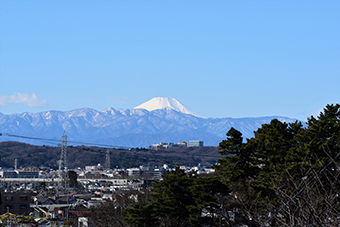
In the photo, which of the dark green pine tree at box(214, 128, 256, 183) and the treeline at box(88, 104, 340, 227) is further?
the dark green pine tree at box(214, 128, 256, 183)

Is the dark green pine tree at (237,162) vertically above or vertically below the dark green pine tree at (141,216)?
above

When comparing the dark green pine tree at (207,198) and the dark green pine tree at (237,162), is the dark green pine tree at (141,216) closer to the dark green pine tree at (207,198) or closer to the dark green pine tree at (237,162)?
the dark green pine tree at (207,198)

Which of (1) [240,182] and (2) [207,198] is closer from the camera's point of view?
(2) [207,198]

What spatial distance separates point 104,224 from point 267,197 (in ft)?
40.9

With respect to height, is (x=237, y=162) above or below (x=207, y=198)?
above

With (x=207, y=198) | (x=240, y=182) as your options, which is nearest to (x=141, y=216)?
(x=207, y=198)

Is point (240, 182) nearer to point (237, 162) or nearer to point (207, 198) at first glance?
point (237, 162)

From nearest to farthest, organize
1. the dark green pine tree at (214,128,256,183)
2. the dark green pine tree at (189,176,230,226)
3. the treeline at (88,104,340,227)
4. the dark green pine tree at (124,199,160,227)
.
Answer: the treeline at (88,104,340,227), the dark green pine tree at (124,199,160,227), the dark green pine tree at (189,176,230,226), the dark green pine tree at (214,128,256,183)

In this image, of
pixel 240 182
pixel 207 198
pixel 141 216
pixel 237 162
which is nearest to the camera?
pixel 141 216

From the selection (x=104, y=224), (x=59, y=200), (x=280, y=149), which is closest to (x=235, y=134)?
(x=280, y=149)

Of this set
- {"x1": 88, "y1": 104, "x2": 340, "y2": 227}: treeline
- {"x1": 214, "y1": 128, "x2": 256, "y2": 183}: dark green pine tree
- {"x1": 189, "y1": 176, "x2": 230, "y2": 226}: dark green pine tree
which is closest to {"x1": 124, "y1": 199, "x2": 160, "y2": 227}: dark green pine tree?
{"x1": 88, "y1": 104, "x2": 340, "y2": 227}: treeline

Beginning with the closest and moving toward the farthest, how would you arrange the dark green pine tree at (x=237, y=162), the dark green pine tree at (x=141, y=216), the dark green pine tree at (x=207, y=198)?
1. the dark green pine tree at (x=141, y=216)
2. the dark green pine tree at (x=207, y=198)
3. the dark green pine tree at (x=237, y=162)

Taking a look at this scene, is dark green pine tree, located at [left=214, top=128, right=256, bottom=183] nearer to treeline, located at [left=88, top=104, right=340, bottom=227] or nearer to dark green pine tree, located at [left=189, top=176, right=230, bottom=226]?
treeline, located at [left=88, top=104, right=340, bottom=227]

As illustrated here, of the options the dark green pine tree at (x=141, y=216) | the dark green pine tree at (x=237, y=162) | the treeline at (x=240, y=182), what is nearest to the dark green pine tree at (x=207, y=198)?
the treeline at (x=240, y=182)
